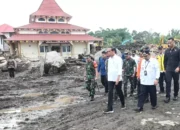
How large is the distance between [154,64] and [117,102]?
1976 millimetres

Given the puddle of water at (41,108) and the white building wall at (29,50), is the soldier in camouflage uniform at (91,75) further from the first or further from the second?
the white building wall at (29,50)

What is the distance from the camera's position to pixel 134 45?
116 ft

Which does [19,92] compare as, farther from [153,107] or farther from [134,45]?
[134,45]

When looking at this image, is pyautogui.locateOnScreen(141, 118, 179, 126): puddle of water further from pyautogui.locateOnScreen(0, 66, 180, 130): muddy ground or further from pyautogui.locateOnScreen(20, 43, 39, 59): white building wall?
pyautogui.locateOnScreen(20, 43, 39, 59): white building wall

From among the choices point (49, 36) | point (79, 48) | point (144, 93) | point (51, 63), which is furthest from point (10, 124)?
point (79, 48)

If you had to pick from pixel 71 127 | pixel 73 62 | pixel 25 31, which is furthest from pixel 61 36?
pixel 71 127

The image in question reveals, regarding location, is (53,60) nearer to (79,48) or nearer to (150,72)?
(150,72)

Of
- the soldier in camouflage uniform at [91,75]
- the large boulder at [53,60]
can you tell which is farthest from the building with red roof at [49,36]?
the soldier in camouflage uniform at [91,75]

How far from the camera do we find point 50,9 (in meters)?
36.1

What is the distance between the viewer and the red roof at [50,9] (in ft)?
113

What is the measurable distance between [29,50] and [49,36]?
3.23 metres

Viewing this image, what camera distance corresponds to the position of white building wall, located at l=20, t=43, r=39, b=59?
31.7 m

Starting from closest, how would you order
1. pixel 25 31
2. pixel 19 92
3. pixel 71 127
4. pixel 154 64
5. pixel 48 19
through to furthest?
pixel 71 127
pixel 154 64
pixel 19 92
pixel 25 31
pixel 48 19

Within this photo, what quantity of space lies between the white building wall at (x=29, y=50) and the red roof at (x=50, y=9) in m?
4.62
